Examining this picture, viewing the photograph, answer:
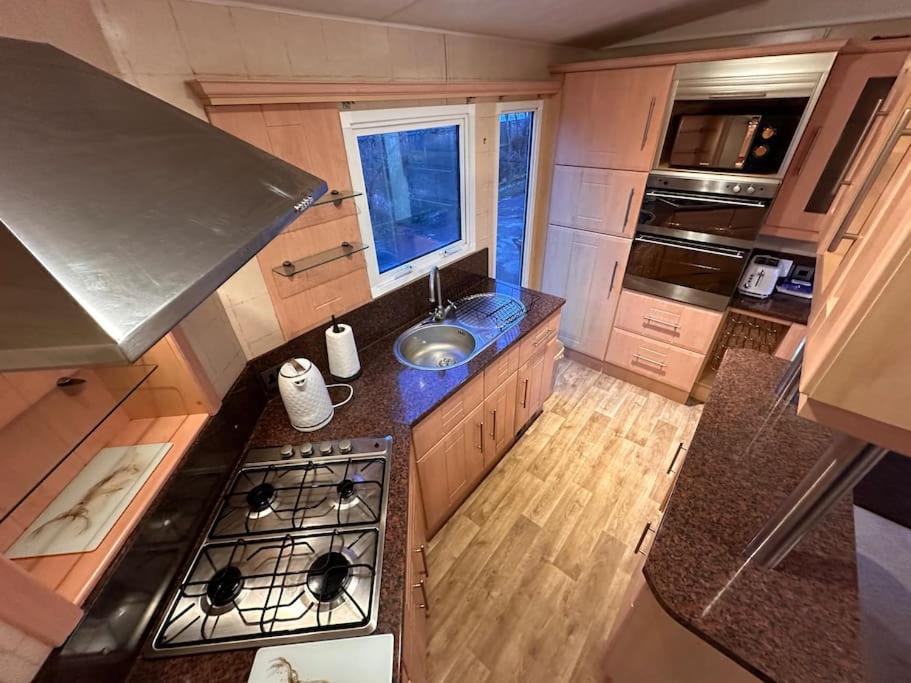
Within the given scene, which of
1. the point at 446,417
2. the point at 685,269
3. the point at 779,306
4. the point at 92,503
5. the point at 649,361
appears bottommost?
the point at 649,361

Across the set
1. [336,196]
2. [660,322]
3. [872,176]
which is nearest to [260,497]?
[336,196]

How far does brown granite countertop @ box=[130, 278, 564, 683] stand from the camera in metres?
0.75

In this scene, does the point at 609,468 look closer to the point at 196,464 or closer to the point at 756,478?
the point at 756,478

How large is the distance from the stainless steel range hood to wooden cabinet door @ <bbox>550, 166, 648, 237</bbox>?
218 cm

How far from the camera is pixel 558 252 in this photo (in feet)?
8.99

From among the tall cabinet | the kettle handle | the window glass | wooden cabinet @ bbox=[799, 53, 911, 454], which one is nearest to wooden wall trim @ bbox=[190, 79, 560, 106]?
the window glass

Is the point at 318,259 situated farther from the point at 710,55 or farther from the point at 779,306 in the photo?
the point at 779,306

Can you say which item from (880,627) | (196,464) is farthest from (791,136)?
(196,464)

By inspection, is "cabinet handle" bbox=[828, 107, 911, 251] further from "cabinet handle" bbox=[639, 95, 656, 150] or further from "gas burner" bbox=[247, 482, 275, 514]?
"gas burner" bbox=[247, 482, 275, 514]

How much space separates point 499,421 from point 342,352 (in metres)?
1.00

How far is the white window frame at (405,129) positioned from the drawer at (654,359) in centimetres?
141

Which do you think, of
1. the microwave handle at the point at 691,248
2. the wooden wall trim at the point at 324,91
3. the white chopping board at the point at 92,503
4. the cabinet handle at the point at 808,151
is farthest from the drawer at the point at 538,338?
the white chopping board at the point at 92,503

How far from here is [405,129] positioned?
163 centimetres

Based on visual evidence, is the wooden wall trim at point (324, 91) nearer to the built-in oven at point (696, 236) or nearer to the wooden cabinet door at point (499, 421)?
the built-in oven at point (696, 236)
